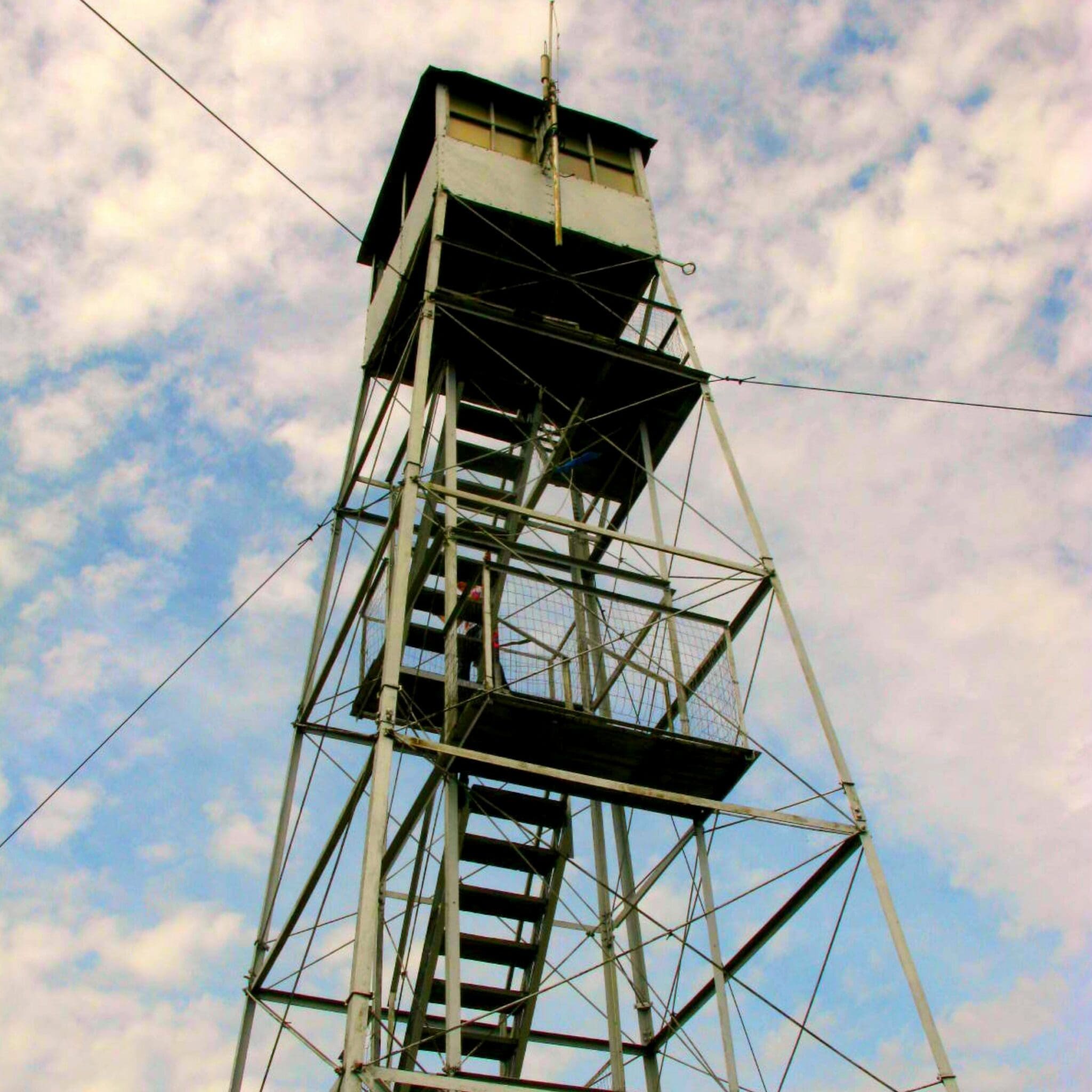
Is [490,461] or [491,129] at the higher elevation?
[491,129]

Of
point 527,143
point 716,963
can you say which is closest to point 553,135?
point 527,143

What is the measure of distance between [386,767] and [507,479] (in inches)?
295

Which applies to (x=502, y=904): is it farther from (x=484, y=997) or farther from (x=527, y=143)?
(x=527, y=143)

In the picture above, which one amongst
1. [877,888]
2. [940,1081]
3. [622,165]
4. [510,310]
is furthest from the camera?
[622,165]

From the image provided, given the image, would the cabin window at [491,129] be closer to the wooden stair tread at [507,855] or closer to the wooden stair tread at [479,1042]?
the wooden stair tread at [507,855]

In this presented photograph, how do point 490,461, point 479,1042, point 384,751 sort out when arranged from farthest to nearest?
point 490,461
point 479,1042
point 384,751

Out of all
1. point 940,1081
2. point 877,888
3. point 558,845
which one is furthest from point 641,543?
point 940,1081

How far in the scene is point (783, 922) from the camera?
11.1 meters

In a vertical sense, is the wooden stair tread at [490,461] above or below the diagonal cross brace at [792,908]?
above

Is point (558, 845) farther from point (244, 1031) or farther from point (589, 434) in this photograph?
point (589, 434)

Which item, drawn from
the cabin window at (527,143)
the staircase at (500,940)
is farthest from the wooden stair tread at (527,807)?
the cabin window at (527,143)

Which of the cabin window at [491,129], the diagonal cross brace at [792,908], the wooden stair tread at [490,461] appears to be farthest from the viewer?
the cabin window at [491,129]

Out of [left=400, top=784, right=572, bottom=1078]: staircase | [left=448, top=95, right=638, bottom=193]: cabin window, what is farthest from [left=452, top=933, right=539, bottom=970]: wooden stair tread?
[left=448, top=95, right=638, bottom=193]: cabin window

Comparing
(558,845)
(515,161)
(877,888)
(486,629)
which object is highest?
(515,161)
